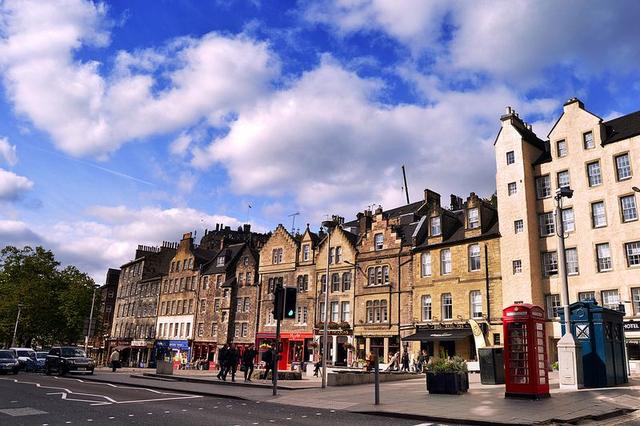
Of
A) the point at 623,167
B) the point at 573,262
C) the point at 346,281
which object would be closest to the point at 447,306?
the point at 573,262

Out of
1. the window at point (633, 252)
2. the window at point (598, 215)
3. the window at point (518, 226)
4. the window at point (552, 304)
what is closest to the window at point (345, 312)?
the window at point (518, 226)

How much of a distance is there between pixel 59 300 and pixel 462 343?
51904 mm

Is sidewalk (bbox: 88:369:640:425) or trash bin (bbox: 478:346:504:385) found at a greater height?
trash bin (bbox: 478:346:504:385)

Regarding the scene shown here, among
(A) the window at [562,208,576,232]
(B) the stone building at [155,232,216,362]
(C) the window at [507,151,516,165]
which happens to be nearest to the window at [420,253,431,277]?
(C) the window at [507,151,516,165]

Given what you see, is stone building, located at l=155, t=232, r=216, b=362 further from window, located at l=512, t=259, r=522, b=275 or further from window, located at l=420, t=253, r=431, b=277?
window, located at l=512, t=259, r=522, b=275

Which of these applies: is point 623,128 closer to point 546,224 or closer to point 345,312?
point 546,224

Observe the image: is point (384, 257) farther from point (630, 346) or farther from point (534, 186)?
point (630, 346)

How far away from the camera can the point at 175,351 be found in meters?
62.1

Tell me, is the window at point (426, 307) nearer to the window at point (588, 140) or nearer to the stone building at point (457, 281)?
the stone building at point (457, 281)

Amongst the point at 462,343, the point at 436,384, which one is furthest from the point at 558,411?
the point at 462,343

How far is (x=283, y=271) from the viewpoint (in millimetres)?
52219

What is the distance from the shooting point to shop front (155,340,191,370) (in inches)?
2356

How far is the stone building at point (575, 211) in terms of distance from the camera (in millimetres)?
32281

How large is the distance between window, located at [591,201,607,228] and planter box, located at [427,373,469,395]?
21316 mm
